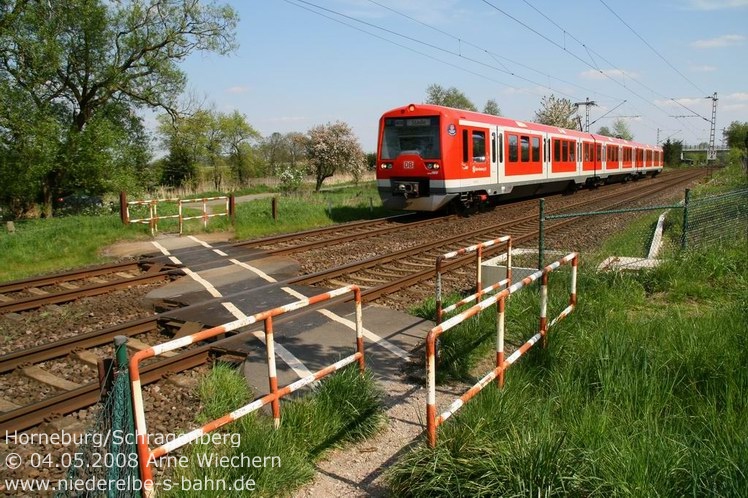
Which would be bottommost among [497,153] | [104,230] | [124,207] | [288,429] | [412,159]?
[288,429]

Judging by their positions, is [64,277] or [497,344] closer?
[497,344]

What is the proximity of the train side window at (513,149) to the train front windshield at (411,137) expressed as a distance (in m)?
4.41

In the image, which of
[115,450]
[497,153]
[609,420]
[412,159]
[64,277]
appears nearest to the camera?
[115,450]

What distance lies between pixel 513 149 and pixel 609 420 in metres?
16.6

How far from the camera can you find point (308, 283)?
9523mm

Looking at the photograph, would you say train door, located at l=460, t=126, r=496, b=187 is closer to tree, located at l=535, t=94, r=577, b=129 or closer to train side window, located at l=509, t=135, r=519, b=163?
Answer: train side window, located at l=509, t=135, r=519, b=163

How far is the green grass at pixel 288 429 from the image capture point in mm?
3488

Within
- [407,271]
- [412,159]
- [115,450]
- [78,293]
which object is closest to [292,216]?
[412,159]

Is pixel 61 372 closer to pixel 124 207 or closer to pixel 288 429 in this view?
pixel 288 429

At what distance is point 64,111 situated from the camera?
24781 mm

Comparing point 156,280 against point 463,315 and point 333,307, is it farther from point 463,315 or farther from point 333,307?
point 463,315

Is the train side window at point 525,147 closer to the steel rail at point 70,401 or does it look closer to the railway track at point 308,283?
the railway track at point 308,283

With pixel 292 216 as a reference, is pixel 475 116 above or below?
above

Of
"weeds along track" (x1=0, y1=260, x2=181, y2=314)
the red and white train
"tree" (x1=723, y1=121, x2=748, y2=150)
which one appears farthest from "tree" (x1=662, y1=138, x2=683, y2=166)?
"weeds along track" (x1=0, y1=260, x2=181, y2=314)
